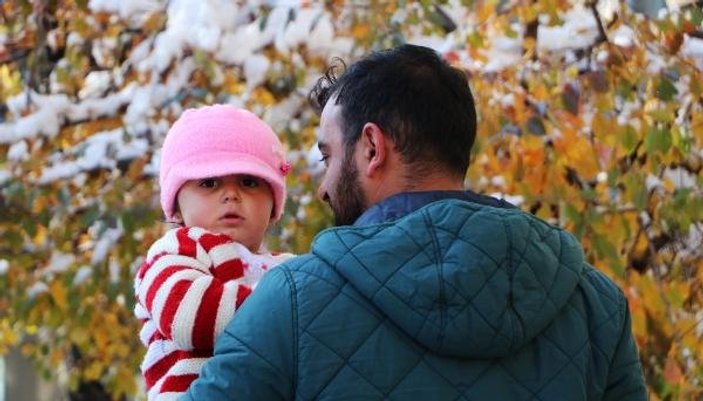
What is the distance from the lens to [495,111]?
5.82 meters

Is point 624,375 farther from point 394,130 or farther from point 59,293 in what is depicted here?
point 59,293

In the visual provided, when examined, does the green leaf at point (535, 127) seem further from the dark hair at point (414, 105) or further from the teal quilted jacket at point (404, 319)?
the teal quilted jacket at point (404, 319)

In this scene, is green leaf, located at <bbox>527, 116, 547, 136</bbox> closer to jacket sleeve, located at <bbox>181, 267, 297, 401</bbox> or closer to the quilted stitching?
the quilted stitching

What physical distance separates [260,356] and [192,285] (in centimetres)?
44

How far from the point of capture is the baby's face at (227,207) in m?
2.79

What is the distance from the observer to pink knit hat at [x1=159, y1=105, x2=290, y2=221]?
280 cm

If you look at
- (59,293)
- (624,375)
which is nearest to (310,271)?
(624,375)

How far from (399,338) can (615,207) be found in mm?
3792

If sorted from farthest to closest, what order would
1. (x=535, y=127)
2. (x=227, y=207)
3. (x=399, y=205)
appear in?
(x=535, y=127) → (x=227, y=207) → (x=399, y=205)

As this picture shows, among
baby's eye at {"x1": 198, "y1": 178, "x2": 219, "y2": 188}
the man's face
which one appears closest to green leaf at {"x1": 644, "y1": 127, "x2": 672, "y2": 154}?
baby's eye at {"x1": 198, "y1": 178, "x2": 219, "y2": 188}

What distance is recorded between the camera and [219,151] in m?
2.81

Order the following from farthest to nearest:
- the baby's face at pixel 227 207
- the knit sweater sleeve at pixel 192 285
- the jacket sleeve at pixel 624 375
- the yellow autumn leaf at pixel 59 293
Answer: the yellow autumn leaf at pixel 59 293 → the baby's face at pixel 227 207 → the knit sweater sleeve at pixel 192 285 → the jacket sleeve at pixel 624 375

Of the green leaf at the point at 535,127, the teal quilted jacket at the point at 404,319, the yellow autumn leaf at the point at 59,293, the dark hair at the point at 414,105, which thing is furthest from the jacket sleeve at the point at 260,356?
the yellow autumn leaf at the point at 59,293

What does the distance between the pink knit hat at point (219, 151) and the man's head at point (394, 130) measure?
0.45 m
